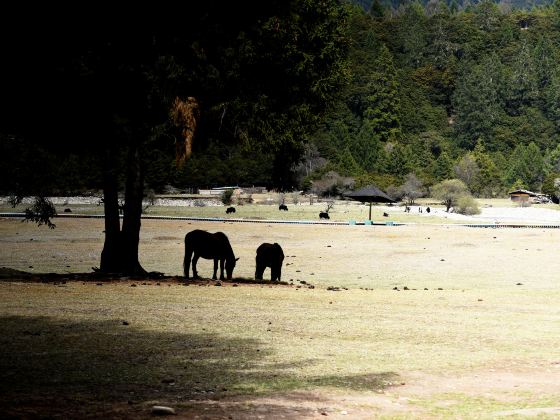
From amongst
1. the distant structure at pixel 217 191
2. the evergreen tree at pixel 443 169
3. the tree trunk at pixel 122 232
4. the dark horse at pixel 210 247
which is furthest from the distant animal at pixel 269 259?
the evergreen tree at pixel 443 169

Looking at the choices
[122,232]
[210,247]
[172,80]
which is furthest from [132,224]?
[172,80]

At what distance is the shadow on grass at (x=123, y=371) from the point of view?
10320 millimetres

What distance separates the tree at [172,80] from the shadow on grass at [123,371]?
3.42 m

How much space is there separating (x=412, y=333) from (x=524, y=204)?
452ft

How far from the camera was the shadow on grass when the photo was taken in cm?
1032

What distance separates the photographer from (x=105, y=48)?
41.5ft

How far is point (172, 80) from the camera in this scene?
21734 mm

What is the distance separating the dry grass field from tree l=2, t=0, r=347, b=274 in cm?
345

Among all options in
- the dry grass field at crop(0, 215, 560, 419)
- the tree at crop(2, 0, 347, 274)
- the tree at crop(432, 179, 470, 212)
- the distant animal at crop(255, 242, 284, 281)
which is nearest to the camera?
the dry grass field at crop(0, 215, 560, 419)

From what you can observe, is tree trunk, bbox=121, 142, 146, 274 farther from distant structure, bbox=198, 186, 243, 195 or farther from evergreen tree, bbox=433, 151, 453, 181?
evergreen tree, bbox=433, 151, 453, 181

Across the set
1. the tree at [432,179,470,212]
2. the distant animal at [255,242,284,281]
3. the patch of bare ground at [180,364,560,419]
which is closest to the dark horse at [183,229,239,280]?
the distant animal at [255,242,284,281]

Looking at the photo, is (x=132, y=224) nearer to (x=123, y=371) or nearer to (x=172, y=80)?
(x=172, y=80)

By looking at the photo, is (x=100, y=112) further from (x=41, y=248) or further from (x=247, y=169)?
(x=247, y=169)

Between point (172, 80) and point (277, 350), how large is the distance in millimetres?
9146
